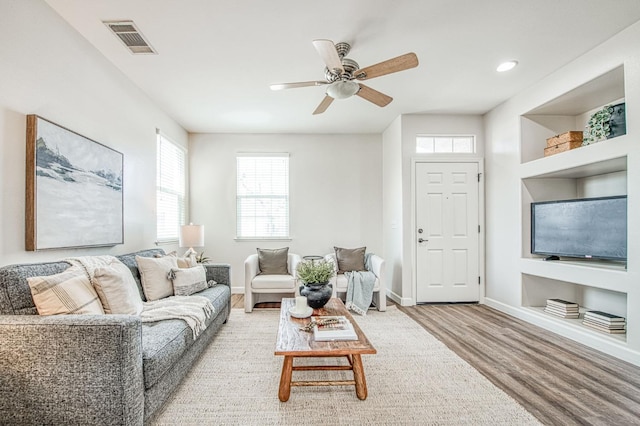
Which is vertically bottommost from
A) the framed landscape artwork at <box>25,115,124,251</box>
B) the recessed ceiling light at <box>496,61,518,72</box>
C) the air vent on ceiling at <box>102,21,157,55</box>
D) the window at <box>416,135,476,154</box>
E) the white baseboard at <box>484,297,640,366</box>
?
the white baseboard at <box>484,297,640,366</box>

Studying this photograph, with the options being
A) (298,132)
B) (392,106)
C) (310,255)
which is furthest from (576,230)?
(298,132)

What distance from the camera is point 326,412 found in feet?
6.17

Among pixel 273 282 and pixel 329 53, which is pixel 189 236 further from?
pixel 329 53

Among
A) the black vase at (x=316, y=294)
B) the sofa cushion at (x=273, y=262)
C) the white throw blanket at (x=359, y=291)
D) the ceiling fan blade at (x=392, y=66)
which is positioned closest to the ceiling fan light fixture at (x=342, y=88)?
the ceiling fan blade at (x=392, y=66)

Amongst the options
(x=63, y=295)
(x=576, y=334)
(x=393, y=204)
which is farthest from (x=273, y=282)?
(x=576, y=334)

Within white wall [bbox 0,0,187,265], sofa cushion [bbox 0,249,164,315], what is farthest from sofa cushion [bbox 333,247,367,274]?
sofa cushion [bbox 0,249,164,315]

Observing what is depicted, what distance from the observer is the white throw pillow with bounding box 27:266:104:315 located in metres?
1.71

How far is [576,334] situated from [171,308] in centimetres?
366

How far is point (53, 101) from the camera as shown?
230 cm

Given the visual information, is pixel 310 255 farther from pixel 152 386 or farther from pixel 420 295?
pixel 152 386

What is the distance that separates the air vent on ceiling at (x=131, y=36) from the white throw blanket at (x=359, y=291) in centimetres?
327

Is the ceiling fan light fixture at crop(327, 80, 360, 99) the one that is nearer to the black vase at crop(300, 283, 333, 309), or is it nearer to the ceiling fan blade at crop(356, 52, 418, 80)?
the ceiling fan blade at crop(356, 52, 418, 80)

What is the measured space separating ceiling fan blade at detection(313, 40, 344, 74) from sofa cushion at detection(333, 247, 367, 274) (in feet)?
8.98

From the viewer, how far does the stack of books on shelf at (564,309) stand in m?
3.29
